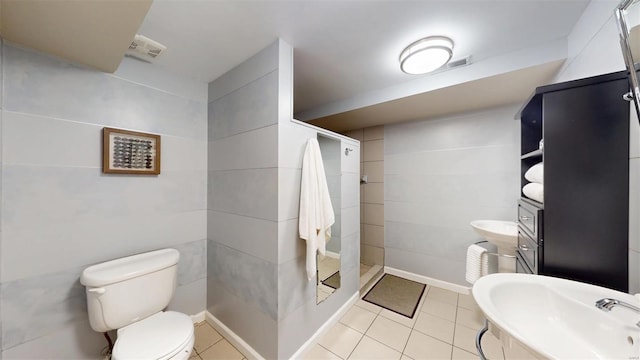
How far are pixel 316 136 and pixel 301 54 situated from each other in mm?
616

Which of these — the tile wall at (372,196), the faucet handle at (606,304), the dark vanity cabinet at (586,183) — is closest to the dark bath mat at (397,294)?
the tile wall at (372,196)

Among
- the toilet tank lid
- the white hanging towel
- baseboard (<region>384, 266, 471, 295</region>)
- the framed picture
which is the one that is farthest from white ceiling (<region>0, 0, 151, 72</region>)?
baseboard (<region>384, 266, 471, 295</region>)

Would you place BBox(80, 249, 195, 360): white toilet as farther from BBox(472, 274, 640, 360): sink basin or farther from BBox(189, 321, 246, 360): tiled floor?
BBox(472, 274, 640, 360): sink basin

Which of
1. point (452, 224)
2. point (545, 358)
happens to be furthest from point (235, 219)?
point (452, 224)

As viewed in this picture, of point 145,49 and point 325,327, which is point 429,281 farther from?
point 145,49

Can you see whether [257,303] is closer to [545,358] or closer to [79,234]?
[79,234]

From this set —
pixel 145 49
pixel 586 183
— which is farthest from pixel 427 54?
pixel 145 49

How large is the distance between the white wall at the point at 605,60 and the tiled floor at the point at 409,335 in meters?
1.14

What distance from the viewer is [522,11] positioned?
3.87 ft

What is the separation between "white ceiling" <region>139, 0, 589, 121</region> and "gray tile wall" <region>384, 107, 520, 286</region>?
95 centimetres

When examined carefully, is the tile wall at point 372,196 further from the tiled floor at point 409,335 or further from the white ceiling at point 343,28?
the white ceiling at point 343,28

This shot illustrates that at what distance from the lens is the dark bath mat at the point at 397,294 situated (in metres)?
2.12

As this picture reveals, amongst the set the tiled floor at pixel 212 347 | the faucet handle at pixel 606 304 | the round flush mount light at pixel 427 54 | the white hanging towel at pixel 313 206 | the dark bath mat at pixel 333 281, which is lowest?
the tiled floor at pixel 212 347

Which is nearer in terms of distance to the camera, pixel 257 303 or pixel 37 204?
pixel 37 204
